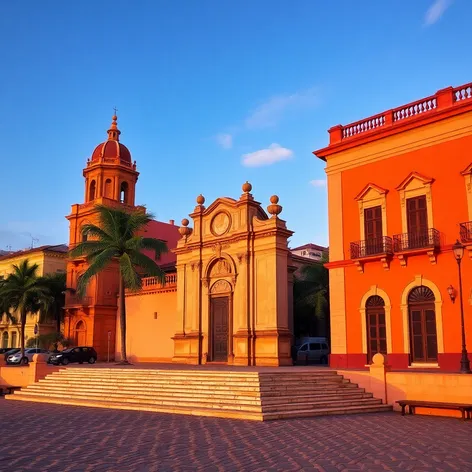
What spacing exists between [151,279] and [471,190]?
2222 cm

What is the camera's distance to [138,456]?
10031 millimetres

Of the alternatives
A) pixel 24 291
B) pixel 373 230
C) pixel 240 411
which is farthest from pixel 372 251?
pixel 24 291

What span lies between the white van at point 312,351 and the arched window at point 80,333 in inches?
669

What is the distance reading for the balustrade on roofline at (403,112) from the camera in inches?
868

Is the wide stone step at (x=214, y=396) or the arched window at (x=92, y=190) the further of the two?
the arched window at (x=92, y=190)

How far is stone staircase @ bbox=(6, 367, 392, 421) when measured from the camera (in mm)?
16453

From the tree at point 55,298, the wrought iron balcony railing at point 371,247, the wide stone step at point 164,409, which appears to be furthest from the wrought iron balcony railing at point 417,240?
the tree at point 55,298

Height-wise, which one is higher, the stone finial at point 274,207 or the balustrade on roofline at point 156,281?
the stone finial at point 274,207

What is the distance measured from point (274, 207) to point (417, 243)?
831 cm

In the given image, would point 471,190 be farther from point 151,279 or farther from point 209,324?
point 151,279

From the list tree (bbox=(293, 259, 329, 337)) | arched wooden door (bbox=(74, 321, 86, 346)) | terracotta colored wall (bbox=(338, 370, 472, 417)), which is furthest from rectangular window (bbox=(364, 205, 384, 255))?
arched wooden door (bbox=(74, 321, 86, 346))

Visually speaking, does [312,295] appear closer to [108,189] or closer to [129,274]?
[129,274]

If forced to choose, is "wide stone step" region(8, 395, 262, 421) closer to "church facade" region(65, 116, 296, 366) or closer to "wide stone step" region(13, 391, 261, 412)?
"wide stone step" region(13, 391, 261, 412)

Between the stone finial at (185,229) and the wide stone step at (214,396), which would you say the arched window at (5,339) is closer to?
the stone finial at (185,229)
